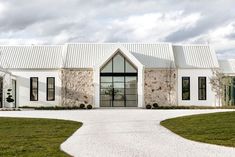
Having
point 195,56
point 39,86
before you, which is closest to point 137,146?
point 39,86

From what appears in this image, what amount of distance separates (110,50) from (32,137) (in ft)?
88.0

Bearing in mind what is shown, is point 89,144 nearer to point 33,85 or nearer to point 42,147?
point 42,147

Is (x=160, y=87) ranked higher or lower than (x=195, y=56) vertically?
lower

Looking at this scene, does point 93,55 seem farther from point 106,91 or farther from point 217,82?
A: point 217,82

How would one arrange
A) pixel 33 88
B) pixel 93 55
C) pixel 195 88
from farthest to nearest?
pixel 93 55 < pixel 33 88 < pixel 195 88

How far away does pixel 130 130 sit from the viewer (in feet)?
59.0

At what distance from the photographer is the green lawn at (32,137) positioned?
1204 cm

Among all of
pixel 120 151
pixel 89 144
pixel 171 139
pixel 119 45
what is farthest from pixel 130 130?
pixel 119 45

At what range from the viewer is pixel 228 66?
4678 centimetres

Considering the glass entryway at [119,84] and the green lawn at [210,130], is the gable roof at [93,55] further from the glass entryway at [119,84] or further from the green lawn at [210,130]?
the green lawn at [210,130]

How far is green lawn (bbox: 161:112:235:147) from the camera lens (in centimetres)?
1511

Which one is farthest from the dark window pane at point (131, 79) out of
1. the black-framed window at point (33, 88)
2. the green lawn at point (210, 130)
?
the green lawn at point (210, 130)

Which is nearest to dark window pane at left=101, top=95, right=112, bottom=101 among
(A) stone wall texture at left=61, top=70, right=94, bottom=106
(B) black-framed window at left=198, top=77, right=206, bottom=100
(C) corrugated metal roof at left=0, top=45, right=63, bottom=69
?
(A) stone wall texture at left=61, top=70, right=94, bottom=106

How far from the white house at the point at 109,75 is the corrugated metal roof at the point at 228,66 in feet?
7.30
